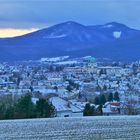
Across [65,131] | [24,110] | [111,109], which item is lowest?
[65,131]

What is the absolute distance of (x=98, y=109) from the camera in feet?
189

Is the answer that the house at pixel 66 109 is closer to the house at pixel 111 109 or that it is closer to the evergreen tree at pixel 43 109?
the house at pixel 111 109

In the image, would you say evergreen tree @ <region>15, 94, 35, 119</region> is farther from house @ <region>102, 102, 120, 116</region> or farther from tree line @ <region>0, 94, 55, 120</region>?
house @ <region>102, 102, 120, 116</region>

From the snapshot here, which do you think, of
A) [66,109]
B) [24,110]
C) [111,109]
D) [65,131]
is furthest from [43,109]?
[111,109]

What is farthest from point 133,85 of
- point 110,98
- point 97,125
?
point 97,125

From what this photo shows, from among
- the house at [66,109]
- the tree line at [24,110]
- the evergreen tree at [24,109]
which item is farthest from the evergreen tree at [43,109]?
the house at [66,109]

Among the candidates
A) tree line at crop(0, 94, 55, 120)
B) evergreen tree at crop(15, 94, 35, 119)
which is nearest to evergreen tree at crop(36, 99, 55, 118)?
tree line at crop(0, 94, 55, 120)

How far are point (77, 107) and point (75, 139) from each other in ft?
122

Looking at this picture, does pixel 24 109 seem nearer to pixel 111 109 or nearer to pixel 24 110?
pixel 24 110

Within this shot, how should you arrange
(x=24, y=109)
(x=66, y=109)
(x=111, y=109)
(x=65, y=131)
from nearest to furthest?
(x=65, y=131) < (x=24, y=109) < (x=66, y=109) < (x=111, y=109)

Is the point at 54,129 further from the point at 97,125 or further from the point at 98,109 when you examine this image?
the point at 98,109

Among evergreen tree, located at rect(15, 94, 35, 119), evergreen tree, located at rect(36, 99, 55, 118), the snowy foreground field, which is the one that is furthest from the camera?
evergreen tree, located at rect(36, 99, 55, 118)

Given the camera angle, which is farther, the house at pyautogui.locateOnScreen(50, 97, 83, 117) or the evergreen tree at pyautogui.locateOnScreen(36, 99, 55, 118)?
the house at pyautogui.locateOnScreen(50, 97, 83, 117)

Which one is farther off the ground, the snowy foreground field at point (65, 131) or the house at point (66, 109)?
the house at point (66, 109)
